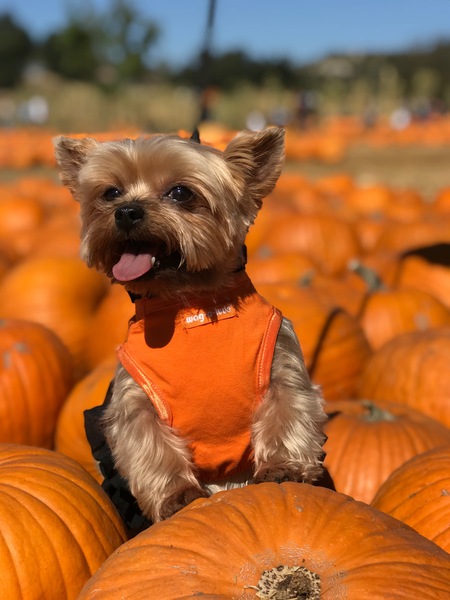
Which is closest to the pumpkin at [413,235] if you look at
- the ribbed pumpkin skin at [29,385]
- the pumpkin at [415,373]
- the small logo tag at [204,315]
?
the pumpkin at [415,373]

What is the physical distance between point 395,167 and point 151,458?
64.7 ft

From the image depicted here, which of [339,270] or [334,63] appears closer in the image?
[339,270]

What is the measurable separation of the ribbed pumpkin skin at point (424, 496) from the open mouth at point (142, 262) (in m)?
1.21

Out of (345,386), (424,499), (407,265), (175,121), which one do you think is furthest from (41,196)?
(175,121)

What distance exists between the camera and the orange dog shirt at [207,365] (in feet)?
8.14

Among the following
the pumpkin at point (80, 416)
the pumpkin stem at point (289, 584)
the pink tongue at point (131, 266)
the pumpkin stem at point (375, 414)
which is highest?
the pink tongue at point (131, 266)

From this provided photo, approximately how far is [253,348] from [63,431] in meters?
1.96

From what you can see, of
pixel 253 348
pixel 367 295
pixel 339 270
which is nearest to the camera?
pixel 253 348

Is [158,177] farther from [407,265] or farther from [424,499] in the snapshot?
[407,265]

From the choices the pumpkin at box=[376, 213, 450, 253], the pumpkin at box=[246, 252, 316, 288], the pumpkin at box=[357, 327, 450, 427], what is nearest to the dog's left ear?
the pumpkin at box=[357, 327, 450, 427]

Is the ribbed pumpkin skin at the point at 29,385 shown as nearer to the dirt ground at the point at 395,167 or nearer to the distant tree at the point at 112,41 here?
the dirt ground at the point at 395,167

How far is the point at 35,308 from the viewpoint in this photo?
5699 millimetres

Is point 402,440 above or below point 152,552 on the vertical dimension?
below

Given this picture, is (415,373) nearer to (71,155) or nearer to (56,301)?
(71,155)
